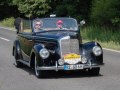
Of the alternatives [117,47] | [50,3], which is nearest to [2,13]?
[50,3]

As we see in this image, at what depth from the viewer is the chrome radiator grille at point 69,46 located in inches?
499

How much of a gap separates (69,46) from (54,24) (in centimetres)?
164

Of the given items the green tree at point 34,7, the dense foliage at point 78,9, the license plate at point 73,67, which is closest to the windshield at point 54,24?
the license plate at point 73,67

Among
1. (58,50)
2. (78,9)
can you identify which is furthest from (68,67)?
(78,9)

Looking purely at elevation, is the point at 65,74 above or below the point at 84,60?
below

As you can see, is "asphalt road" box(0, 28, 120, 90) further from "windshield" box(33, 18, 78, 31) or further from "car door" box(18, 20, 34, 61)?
"windshield" box(33, 18, 78, 31)

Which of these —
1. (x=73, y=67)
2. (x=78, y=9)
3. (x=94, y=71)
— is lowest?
(x=78, y=9)

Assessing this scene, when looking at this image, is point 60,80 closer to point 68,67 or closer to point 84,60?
point 68,67

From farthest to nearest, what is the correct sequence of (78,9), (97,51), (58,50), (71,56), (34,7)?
(34,7) → (78,9) → (97,51) → (58,50) → (71,56)

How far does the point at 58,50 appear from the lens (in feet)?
41.5

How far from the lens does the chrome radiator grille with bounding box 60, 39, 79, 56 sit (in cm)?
1268

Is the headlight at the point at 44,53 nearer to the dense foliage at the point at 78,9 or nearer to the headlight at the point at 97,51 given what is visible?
the headlight at the point at 97,51

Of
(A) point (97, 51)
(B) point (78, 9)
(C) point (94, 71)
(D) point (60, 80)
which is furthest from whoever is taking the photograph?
(B) point (78, 9)

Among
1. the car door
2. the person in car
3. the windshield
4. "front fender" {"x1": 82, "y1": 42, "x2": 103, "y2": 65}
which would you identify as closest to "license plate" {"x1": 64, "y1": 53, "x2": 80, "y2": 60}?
"front fender" {"x1": 82, "y1": 42, "x2": 103, "y2": 65}
